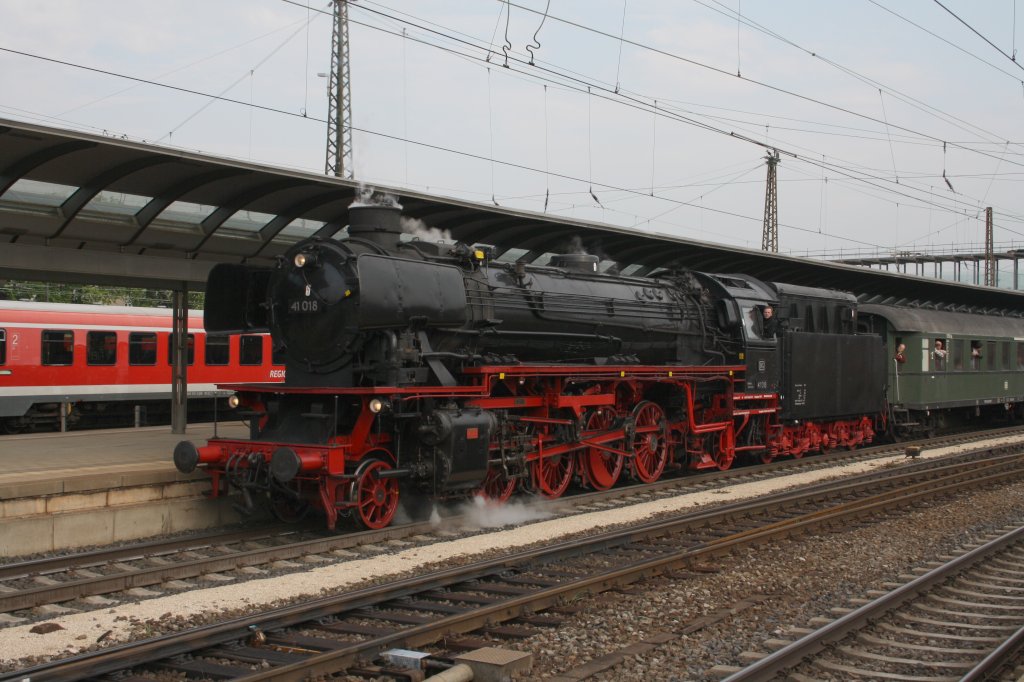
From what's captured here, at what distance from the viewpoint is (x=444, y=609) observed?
21.8 feet

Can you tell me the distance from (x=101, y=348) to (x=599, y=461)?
12.2m

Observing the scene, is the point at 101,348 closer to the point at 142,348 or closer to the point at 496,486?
the point at 142,348

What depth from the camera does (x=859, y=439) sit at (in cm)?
1916

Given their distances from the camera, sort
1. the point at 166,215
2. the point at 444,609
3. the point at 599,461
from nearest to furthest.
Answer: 1. the point at 444,609
2. the point at 166,215
3. the point at 599,461

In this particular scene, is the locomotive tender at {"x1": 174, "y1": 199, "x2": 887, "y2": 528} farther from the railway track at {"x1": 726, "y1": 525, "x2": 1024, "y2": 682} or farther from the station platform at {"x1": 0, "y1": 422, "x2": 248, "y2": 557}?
the railway track at {"x1": 726, "y1": 525, "x2": 1024, "y2": 682}

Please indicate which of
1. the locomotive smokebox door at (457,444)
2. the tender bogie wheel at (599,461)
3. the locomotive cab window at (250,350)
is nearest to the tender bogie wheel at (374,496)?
the locomotive smokebox door at (457,444)

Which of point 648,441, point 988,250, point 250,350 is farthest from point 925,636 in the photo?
point 988,250

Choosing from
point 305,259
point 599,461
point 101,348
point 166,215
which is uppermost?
point 166,215

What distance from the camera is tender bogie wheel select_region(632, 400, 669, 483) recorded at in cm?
1346

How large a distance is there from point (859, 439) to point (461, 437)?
1220 cm

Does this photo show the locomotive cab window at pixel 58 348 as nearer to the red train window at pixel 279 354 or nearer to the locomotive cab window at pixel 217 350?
the locomotive cab window at pixel 217 350

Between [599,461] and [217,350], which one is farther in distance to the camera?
[217,350]

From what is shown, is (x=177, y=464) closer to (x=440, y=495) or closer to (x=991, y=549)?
(x=440, y=495)

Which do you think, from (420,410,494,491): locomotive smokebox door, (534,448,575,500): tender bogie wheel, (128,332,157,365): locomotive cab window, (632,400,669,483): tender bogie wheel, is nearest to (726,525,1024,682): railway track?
(420,410,494,491): locomotive smokebox door
